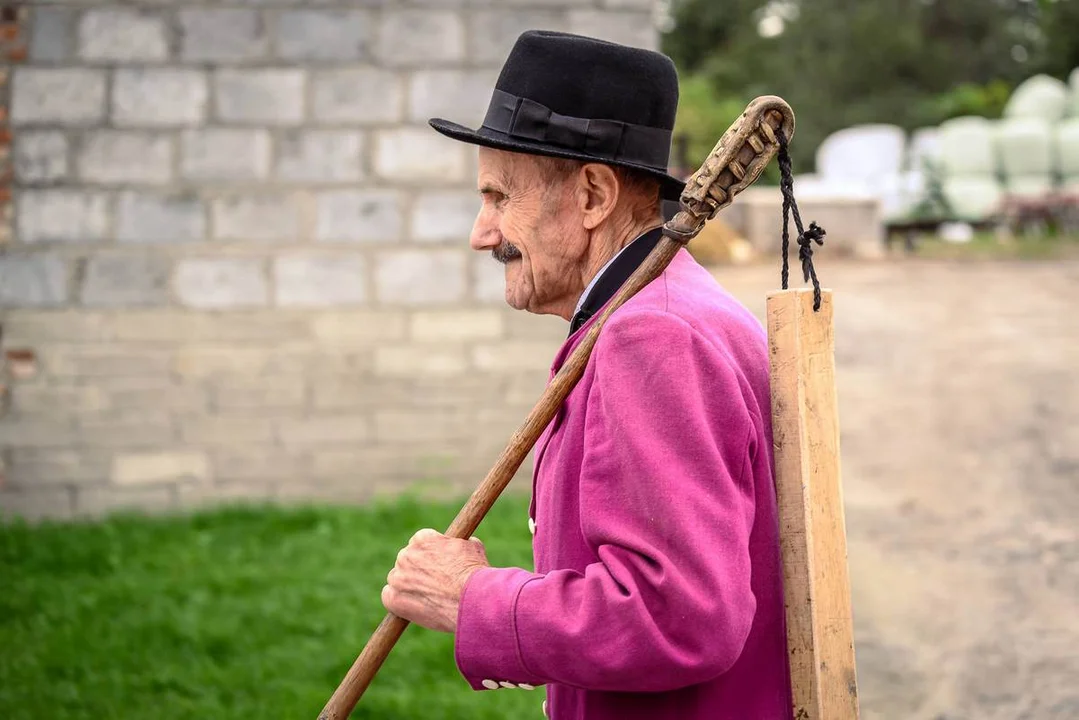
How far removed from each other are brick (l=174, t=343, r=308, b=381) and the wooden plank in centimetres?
552

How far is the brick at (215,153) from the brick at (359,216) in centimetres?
46

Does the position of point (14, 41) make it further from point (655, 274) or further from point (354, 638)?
point (655, 274)

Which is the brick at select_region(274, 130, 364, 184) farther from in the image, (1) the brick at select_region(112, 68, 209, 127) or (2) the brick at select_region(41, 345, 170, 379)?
(2) the brick at select_region(41, 345, 170, 379)

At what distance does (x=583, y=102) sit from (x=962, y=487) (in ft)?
21.8

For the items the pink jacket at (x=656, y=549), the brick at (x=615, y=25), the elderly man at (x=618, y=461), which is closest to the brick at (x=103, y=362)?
the brick at (x=615, y=25)

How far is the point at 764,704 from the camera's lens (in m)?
1.82

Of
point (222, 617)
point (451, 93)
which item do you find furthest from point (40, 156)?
point (222, 617)

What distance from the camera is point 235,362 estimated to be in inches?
278

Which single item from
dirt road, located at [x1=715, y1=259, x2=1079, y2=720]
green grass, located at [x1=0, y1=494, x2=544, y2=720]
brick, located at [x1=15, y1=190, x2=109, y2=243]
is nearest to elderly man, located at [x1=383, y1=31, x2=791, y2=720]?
green grass, located at [x1=0, y1=494, x2=544, y2=720]

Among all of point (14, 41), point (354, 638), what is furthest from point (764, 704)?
point (14, 41)

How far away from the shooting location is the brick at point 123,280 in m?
6.96

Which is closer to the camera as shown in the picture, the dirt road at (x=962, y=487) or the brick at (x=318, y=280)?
the dirt road at (x=962, y=487)

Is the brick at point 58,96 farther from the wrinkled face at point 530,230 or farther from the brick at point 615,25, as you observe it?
the wrinkled face at point 530,230

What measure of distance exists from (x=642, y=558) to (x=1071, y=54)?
3640 cm
